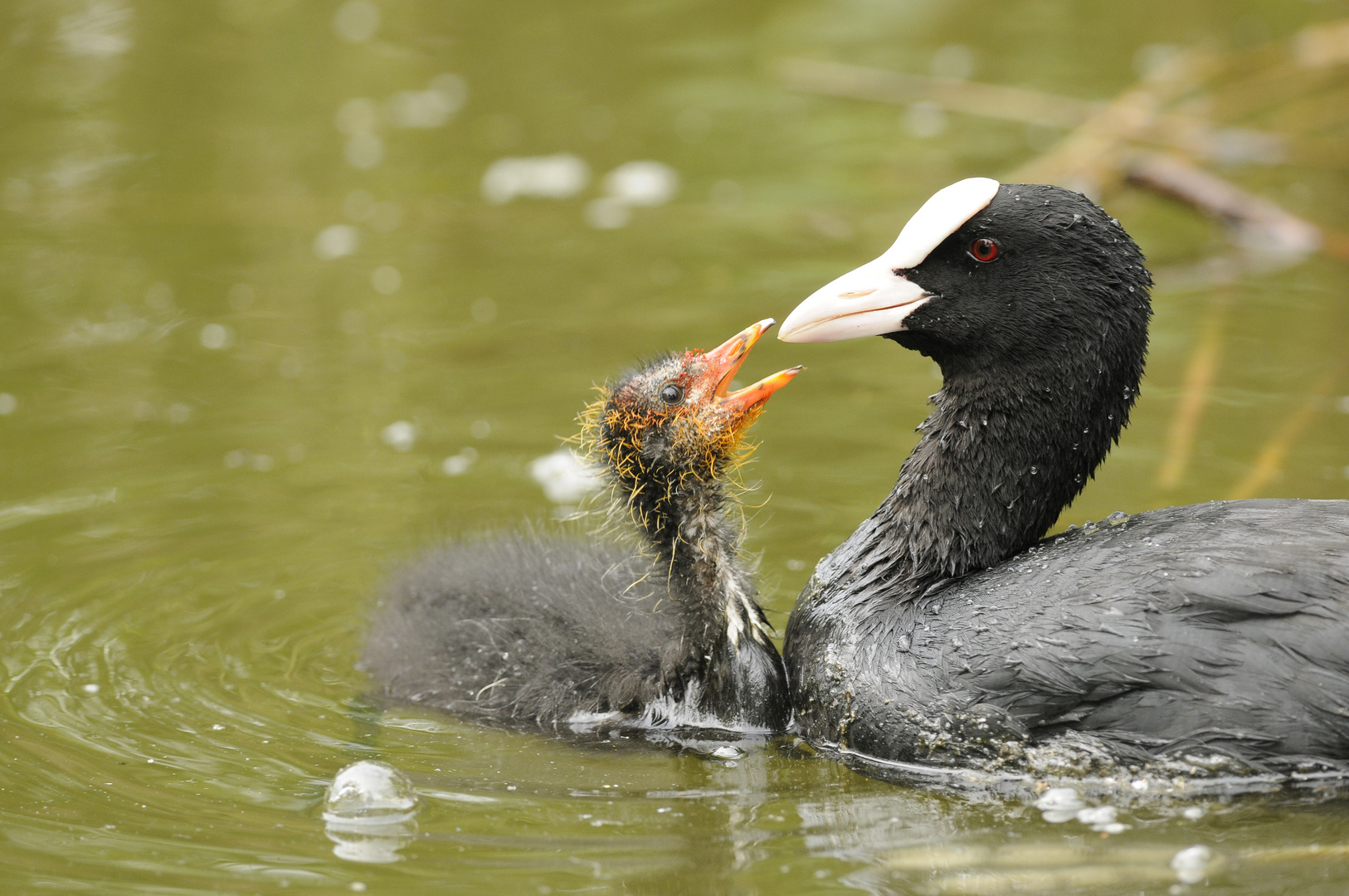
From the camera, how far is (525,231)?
9.02m

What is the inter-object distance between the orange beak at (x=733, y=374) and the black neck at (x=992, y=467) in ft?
1.50

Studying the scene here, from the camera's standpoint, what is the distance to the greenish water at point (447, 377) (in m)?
3.63

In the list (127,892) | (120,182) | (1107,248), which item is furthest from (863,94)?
(127,892)

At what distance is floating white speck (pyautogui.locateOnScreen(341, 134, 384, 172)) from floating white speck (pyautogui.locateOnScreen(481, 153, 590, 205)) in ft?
2.88

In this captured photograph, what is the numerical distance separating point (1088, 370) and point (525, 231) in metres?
5.40

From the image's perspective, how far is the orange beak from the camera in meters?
4.38

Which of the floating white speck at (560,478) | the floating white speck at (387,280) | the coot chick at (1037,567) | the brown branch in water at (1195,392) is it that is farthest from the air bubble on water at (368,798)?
the floating white speck at (387,280)

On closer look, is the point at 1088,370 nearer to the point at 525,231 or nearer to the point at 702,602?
the point at 702,602

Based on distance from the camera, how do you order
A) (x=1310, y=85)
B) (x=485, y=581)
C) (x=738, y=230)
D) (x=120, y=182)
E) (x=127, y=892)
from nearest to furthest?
(x=127, y=892), (x=485, y=581), (x=738, y=230), (x=120, y=182), (x=1310, y=85)

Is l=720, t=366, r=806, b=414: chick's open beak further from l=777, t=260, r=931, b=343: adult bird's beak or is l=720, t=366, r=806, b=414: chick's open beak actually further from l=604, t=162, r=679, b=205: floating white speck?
l=604, t=162, r=679, b=205: floating white speck

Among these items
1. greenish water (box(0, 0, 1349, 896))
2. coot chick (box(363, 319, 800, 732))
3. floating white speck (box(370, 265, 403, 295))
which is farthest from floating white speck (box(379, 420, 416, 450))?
floating white speck (box(370, 265, 403, 295))

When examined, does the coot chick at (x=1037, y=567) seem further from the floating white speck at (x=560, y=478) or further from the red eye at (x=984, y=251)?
the floating white speck at (x=560, y=478)

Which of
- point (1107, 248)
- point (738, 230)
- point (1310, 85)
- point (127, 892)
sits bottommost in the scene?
point (127, 892)

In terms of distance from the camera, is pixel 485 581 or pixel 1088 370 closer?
pixel 1088 370
